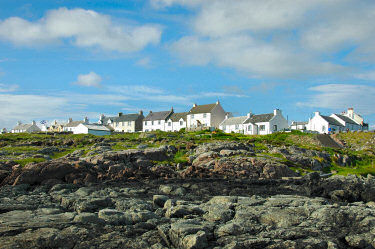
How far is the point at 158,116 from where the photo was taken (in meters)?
110

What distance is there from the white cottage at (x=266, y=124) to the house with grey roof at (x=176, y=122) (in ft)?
68.8

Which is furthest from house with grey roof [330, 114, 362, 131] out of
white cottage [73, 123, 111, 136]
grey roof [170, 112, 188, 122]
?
white cottage [73, 123, 111, 136]

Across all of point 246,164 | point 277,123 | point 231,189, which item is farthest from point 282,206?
point 277,123

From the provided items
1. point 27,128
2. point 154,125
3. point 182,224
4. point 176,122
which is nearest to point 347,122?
point 176,122

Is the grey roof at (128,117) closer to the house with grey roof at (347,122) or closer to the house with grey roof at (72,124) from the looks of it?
the house with grey roof at (72,124)

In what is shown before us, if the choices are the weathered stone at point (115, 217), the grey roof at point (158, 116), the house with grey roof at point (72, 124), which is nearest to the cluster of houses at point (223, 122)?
the grey roof at point (158, 116)

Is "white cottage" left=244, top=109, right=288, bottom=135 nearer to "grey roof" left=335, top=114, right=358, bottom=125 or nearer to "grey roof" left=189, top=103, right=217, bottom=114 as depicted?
"grey roof" left=189, top=103, right=217, bottom=114

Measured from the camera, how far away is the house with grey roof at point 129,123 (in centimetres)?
11886

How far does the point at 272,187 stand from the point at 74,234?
17.8 metres

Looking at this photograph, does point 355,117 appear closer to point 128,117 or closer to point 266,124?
point 266,124

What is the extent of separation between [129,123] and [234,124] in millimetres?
42841

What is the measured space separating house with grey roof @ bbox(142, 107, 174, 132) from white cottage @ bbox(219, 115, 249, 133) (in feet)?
65.3

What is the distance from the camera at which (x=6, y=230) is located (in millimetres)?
13227

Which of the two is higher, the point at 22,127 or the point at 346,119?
the point at 346,119
